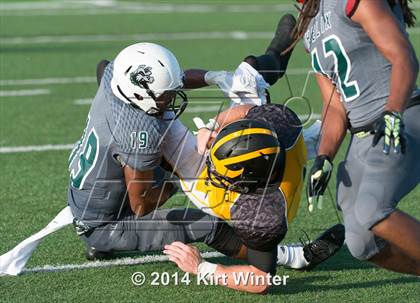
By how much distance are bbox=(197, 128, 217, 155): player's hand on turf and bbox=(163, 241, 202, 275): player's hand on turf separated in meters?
0.48

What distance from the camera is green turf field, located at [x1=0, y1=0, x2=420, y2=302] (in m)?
4.45

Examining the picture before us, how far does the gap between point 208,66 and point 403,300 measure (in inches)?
246

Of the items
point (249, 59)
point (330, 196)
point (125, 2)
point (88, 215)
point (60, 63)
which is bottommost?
point (125, 2)

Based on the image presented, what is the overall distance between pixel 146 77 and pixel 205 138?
0.40m

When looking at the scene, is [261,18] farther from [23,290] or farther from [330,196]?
[23,290]

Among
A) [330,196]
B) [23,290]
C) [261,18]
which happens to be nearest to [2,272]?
[23,290]

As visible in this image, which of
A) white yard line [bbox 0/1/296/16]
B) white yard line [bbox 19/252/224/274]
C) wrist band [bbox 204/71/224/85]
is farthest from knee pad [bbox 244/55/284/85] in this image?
white yard line [bbox 0/1/296/16]

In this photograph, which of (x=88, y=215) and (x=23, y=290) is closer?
(x=23, y=290)

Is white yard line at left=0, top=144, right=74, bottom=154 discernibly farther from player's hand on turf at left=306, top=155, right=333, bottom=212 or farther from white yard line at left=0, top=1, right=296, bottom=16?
white yard line at left=0, top=1, right=296, bottom=16

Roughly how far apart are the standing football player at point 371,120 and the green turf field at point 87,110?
54cm

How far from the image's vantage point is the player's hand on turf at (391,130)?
141 inches

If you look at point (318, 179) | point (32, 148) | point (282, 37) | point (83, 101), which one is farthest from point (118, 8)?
point (318, 179)

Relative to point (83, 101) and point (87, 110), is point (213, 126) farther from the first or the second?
point (83, 101)

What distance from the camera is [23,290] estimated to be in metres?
4.43
